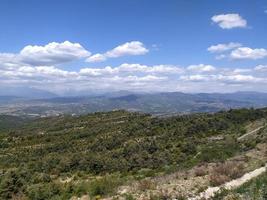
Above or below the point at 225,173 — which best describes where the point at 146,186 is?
below

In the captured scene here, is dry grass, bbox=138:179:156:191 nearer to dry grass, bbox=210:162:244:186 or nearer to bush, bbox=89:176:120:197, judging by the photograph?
bush, bbox=89:176:120:197

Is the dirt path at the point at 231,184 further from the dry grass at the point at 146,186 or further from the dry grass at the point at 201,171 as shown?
the dry grass at the point at 146,186

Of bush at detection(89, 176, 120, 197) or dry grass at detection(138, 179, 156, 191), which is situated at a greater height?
dry grass at detection(138, 179, 156, 191)

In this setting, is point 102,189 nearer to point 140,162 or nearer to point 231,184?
point 231,184

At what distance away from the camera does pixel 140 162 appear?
4491 centimetres

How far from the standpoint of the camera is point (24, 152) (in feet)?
249

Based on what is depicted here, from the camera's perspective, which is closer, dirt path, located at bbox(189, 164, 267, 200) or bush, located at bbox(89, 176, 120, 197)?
dirt path, located at bbox(189, 164, 267, 200)

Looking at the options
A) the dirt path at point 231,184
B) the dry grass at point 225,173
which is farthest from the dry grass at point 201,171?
the dirt path at point 231,184

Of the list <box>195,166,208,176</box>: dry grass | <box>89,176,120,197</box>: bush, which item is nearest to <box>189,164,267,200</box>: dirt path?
<box>195,166,208,176</box>: dry grass

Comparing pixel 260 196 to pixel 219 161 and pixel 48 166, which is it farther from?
pixel 48 166

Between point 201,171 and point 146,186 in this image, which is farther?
point 201,171

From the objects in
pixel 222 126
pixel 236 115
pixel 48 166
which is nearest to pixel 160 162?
pixel 48 166

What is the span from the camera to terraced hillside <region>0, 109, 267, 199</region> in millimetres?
25438

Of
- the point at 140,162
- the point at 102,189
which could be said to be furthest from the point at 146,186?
the point at 140,162
